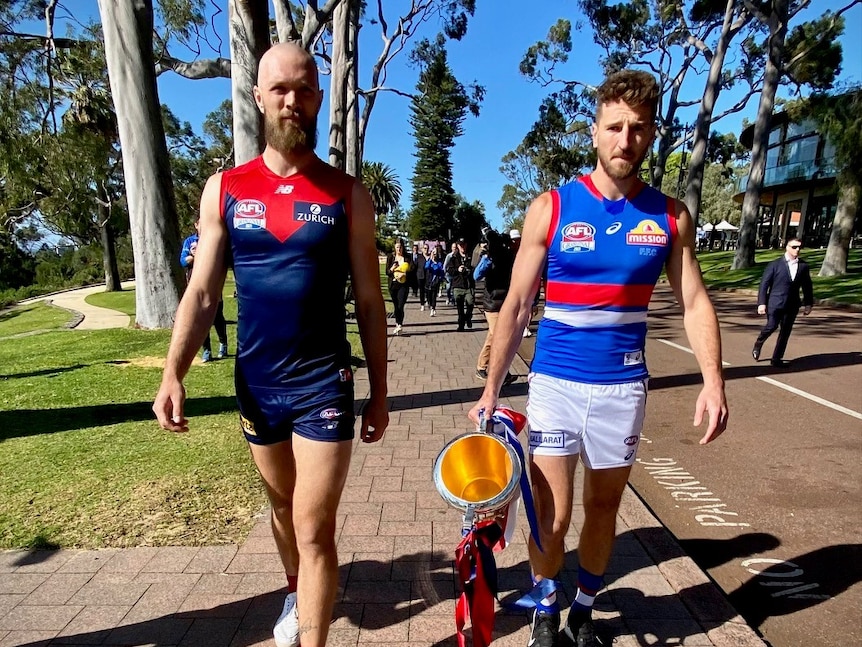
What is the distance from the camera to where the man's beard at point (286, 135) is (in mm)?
1916

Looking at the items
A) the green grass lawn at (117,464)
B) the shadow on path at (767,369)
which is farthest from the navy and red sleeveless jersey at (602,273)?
the shadow on path at (767,369)

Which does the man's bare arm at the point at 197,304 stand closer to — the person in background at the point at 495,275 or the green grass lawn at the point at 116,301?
the person in background at the point at 495,275

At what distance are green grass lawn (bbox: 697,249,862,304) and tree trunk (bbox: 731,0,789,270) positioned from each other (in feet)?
3.27

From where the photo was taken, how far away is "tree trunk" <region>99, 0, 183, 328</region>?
8.58 meters

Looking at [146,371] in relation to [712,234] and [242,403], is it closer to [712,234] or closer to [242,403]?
[242,403]

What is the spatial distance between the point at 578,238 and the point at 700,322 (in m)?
0.61

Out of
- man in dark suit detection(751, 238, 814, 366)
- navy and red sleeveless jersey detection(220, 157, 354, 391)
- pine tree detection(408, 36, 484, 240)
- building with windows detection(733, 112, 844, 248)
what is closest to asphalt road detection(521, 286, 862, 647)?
man in dark suit detection(751, 238, 814, 366)

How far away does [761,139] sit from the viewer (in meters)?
23.8

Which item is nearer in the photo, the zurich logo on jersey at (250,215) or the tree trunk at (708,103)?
the zurich logo on jersey at (250,215)

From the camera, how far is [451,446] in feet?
6.59

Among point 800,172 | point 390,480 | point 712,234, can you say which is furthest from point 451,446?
point 712,234

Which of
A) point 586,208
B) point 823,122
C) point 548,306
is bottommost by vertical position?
point 548,306

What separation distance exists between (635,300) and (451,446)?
0.92 meters

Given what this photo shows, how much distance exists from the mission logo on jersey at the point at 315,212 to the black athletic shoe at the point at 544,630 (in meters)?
1.86
